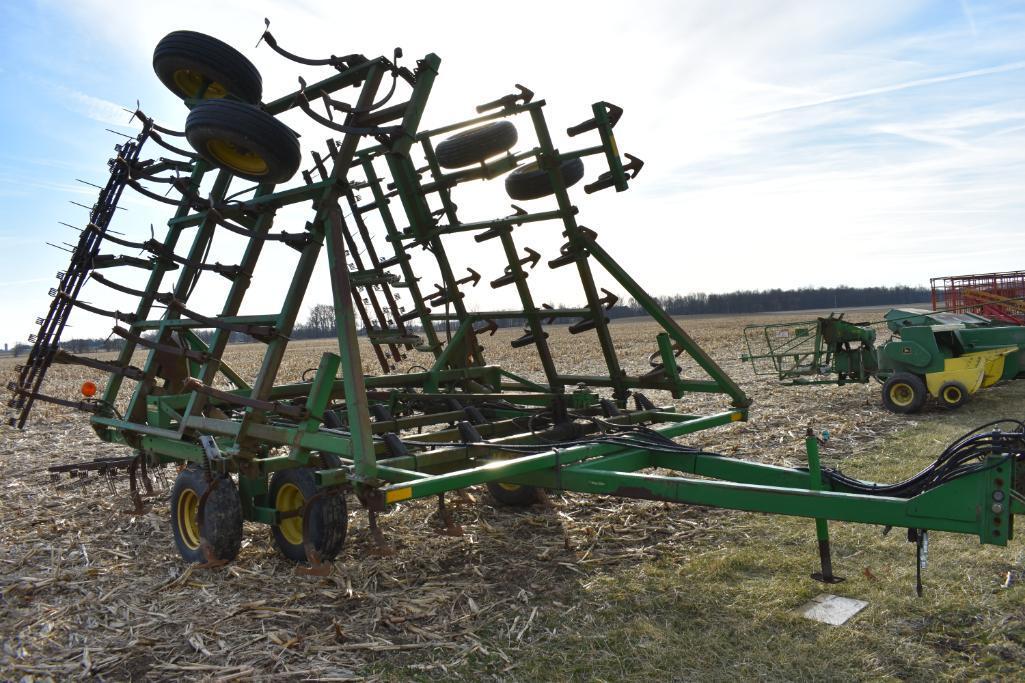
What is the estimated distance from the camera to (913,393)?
37.1 ft

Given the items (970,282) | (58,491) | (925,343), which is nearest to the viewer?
(58,491)

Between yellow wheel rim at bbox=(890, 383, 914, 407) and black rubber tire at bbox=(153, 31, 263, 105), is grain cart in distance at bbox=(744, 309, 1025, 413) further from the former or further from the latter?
black rubber tire at bbox=(153, 31, 263, 105)

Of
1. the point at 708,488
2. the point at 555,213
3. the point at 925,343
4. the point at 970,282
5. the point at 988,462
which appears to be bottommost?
the point at 708,488

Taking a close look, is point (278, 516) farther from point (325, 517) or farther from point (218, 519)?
point (325, 517)

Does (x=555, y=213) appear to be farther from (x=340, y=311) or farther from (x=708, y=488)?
(x=708, y=488)

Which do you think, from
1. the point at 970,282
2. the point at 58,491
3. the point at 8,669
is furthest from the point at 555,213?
the point at 970,282

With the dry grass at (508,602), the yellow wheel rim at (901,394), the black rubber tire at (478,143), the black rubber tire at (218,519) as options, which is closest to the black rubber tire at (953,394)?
the yellow wheel rim at (901,394)

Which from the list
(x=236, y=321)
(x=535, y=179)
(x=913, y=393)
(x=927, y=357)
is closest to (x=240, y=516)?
(x=236, y=321)

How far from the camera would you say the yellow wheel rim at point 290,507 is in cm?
505

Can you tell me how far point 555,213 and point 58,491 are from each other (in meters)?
5.97

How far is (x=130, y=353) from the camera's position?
6.02 metres

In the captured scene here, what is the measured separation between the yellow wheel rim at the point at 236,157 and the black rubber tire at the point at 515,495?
3.27 meters

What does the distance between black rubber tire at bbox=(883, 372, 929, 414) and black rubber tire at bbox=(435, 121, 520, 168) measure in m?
8.34

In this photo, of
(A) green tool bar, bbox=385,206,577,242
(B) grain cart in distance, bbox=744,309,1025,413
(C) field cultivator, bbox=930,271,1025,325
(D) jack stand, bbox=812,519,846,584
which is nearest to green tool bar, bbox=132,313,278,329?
(A) green tool bar, bbox=385,206,577,242
